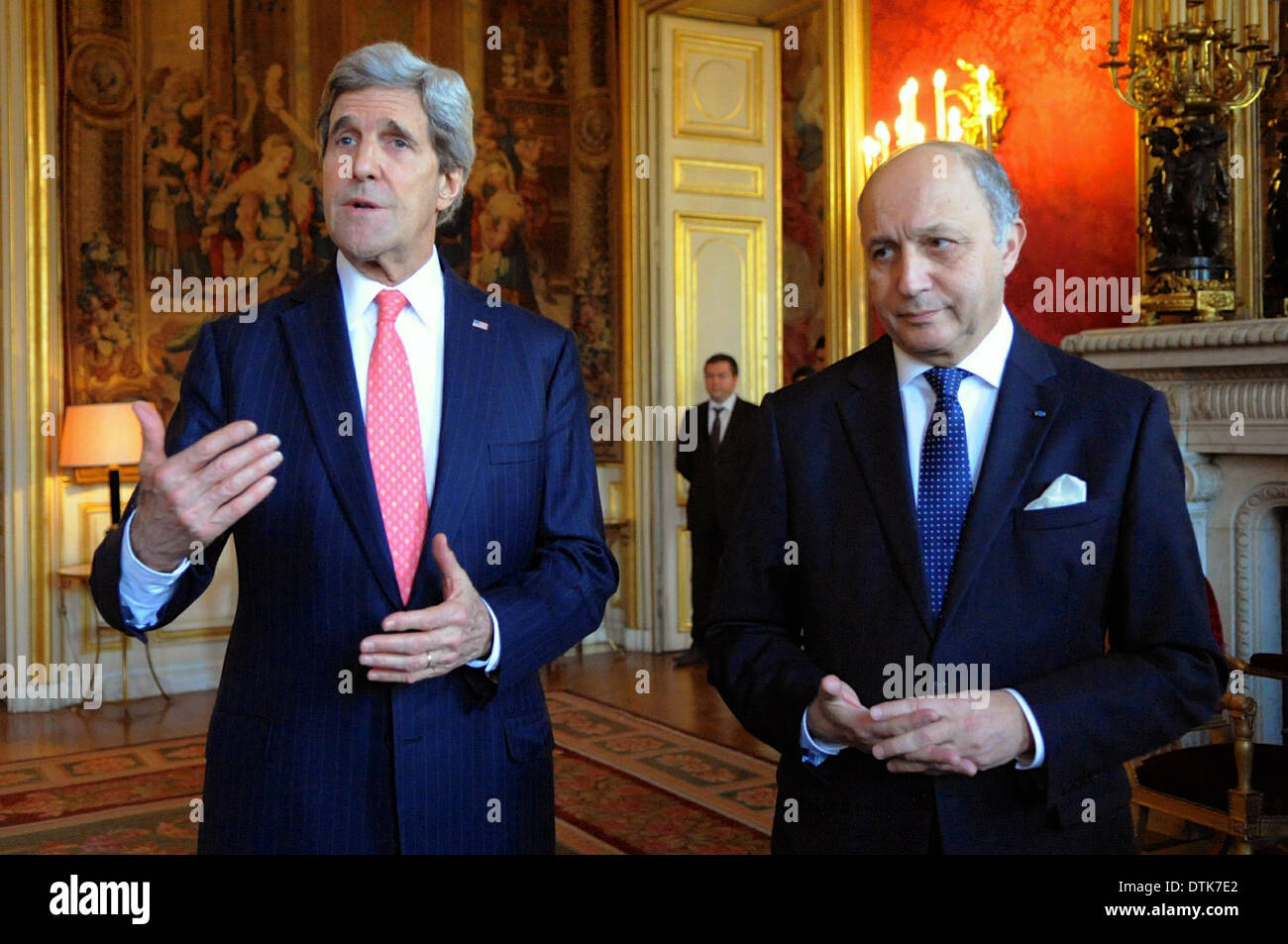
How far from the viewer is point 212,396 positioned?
2.00m

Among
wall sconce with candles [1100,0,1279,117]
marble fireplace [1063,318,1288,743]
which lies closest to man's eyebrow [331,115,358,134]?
wall sconce with candles [1100,0,1279,117]

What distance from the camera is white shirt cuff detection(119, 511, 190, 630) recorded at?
1.79m

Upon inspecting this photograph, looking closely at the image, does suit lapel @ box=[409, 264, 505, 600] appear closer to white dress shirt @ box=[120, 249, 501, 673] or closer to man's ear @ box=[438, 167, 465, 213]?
white dress shirt @ box=[120, 249, 501, 673]

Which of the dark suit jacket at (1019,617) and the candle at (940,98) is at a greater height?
the candle at (940,98)

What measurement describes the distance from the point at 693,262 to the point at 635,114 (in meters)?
1.10

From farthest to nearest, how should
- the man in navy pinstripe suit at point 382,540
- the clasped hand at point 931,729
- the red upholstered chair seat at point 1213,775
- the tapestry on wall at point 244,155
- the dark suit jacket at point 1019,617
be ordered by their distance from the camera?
the tapestry on wall at point 244,155 < the red upholstered chair seat at point 1213,775 < the man in navy pinstripe suit at point 382,540 < the dark suit jacket at point 1019,617 < the clasped hand at point 931,729

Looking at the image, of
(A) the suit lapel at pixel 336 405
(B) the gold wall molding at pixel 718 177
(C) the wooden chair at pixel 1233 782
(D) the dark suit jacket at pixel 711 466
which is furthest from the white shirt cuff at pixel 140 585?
(B) the gold wall molding at pixel 718 177

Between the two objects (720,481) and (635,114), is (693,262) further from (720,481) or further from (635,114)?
(720,481)

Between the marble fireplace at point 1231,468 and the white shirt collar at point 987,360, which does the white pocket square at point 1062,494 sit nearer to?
the white shirt collar at point 987,360

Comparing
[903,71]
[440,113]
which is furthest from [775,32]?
[440,113]

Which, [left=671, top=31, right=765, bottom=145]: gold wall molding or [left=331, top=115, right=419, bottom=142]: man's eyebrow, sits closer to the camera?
[left=331, top=115, right=419, bottom=142]: man's eyebrow

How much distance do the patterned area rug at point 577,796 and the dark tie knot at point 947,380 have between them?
2963mm

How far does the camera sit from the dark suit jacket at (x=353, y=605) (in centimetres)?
188

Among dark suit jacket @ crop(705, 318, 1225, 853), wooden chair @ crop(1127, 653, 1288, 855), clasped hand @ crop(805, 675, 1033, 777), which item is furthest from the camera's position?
wooden chair @ crop(1127, 653, 1288, 855)
